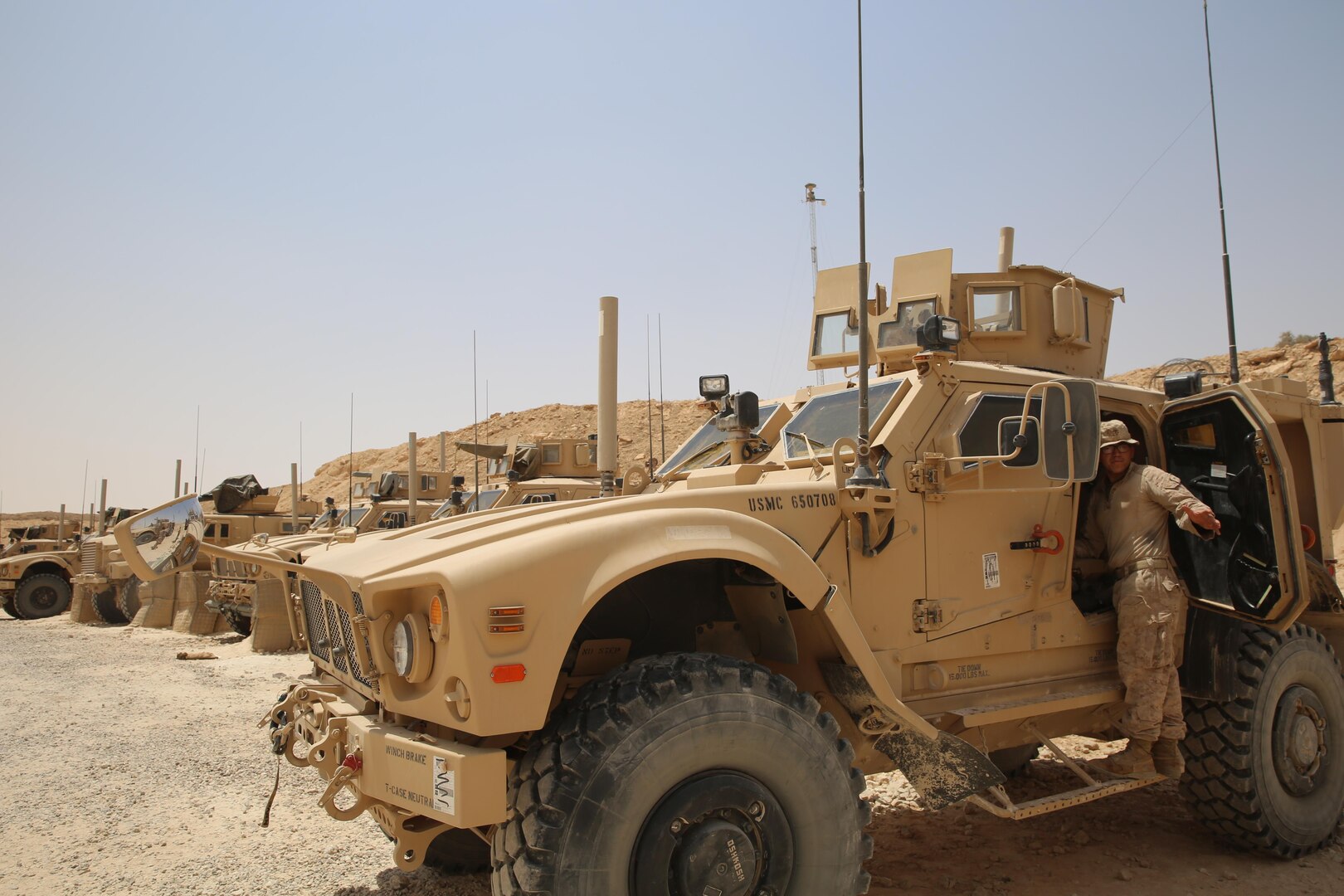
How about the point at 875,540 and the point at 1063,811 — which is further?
the point at 1063,811

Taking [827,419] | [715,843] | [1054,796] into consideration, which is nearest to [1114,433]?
[827,419]

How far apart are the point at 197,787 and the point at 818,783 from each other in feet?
15.0

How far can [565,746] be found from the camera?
9.77 feet

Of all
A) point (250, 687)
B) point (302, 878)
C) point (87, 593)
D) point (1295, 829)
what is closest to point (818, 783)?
point (302, 878)

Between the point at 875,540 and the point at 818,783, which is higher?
the point at 875,540

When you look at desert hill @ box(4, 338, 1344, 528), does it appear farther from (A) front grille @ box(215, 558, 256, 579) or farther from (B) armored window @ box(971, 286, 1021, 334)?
(B) armored window @ box(971, 286, 1021, 334)

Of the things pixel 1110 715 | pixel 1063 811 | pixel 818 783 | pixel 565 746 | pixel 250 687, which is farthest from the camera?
pixel 250 687

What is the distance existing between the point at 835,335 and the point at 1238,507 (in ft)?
7.86

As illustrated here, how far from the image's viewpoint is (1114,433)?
4.93 metres

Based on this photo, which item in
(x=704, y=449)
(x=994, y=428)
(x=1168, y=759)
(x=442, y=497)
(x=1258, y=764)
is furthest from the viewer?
(x=442, y=497)

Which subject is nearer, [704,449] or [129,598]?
[704,449]

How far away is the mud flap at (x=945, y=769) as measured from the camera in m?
3.84

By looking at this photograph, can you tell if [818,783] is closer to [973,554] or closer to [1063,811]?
[973,554]

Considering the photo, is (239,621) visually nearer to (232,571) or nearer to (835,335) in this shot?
(232,571)
